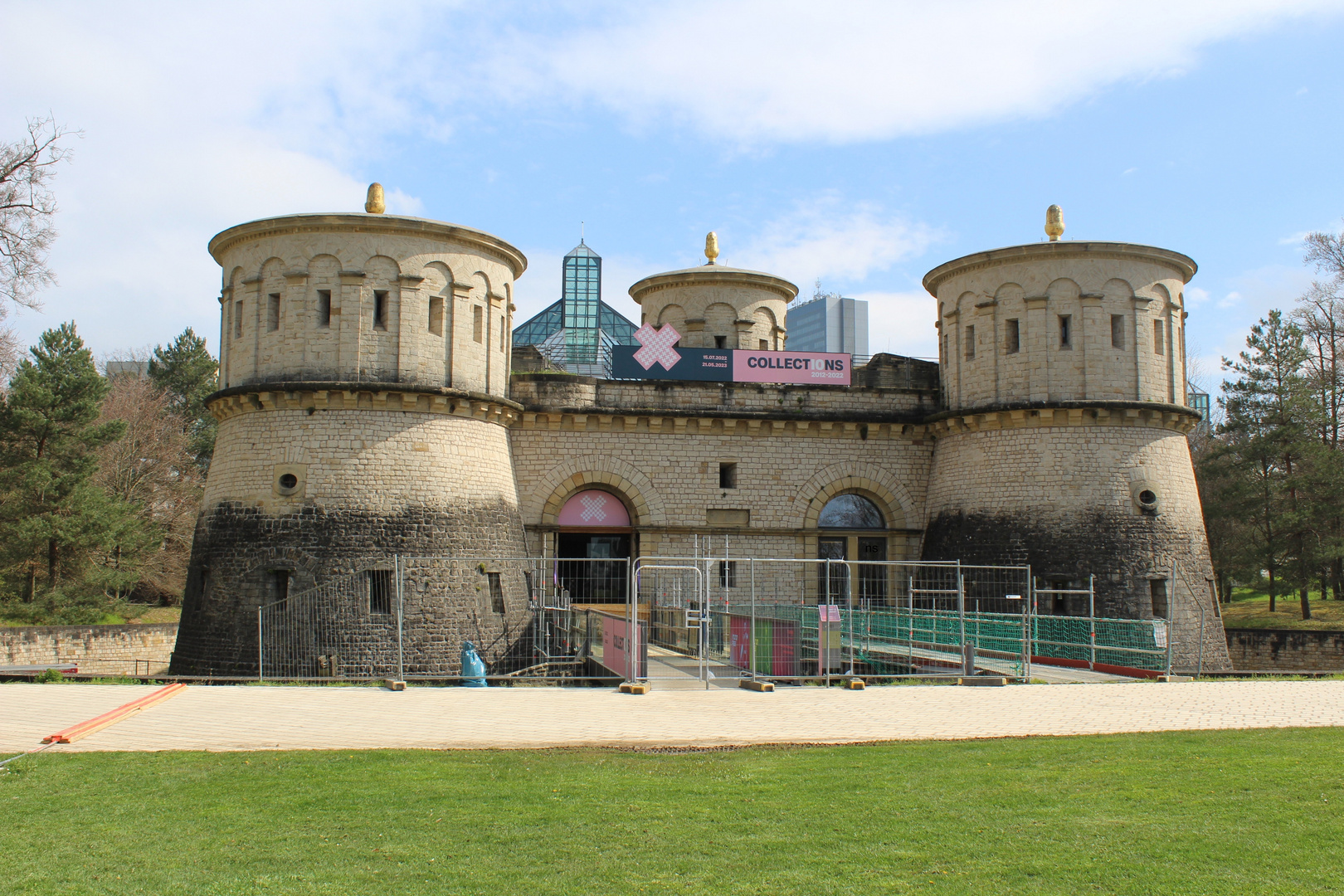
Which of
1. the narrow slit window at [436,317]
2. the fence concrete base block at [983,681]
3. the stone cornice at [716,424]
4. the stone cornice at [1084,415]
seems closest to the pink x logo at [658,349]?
the stone cornice at [716,424]

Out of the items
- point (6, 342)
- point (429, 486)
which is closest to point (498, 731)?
point (429, 486)

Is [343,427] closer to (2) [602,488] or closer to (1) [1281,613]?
(2) [602,488]

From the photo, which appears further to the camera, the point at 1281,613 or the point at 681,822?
the point at 1281,613

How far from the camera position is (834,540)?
2716 centimetres

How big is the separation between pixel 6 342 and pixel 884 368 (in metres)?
26.8

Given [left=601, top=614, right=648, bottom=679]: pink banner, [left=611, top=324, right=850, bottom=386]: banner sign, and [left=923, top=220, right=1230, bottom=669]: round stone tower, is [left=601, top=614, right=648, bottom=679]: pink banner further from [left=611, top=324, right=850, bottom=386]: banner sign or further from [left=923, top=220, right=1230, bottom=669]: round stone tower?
[left=923, top=220, right=1230, bottom=669]: round stone tower

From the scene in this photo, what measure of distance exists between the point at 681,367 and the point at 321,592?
10.8 m

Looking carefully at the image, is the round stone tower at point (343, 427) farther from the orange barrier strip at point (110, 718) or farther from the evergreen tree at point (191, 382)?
the evergreen tree at point (191, 382)

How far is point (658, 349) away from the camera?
27.0m

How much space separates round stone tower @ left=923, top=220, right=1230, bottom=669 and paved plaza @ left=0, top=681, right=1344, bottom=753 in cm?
731

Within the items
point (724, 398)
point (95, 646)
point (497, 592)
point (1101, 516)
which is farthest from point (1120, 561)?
point (95, 646)

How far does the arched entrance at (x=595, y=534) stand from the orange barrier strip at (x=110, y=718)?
38.5 feet

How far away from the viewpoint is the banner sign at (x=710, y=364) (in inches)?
1061

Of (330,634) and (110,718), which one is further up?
(330,634)
